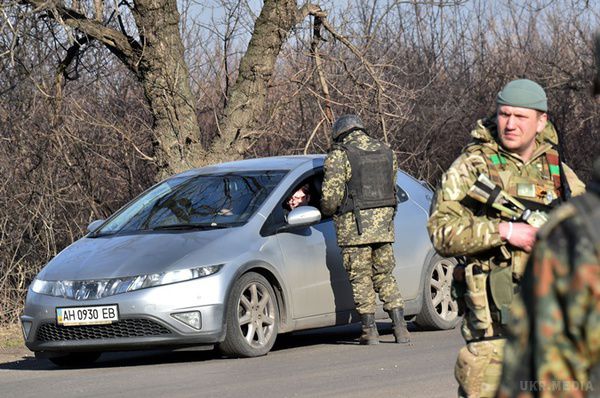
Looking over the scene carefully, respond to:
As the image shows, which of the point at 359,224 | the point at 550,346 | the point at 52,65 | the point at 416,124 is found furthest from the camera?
the point at 416,124

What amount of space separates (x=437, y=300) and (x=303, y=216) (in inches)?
85.1

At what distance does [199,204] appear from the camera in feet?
34.7

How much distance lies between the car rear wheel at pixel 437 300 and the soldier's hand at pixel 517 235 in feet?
22.1

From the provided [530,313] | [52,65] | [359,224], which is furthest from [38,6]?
[530,313]

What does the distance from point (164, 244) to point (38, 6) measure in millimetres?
5502

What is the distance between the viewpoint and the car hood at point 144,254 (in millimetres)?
A: 9586

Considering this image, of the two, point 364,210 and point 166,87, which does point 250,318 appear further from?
point 166,87

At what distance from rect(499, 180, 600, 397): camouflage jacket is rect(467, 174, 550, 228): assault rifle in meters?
2.59

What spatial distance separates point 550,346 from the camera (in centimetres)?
215

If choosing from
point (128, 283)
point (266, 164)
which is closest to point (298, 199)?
point (266, 164)

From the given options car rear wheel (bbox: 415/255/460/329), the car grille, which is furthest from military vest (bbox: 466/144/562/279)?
car rear wheel (bbox: 415/255/460/329)

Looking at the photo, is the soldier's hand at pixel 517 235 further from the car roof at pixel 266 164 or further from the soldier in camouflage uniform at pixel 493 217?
the car roof at pixel 266 164

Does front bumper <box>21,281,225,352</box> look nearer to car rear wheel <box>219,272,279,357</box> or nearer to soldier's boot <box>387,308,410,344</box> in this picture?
car rear wheel <box>219,272,279,357</box>

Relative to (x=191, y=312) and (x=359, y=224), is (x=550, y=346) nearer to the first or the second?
(x=191, y=312)
